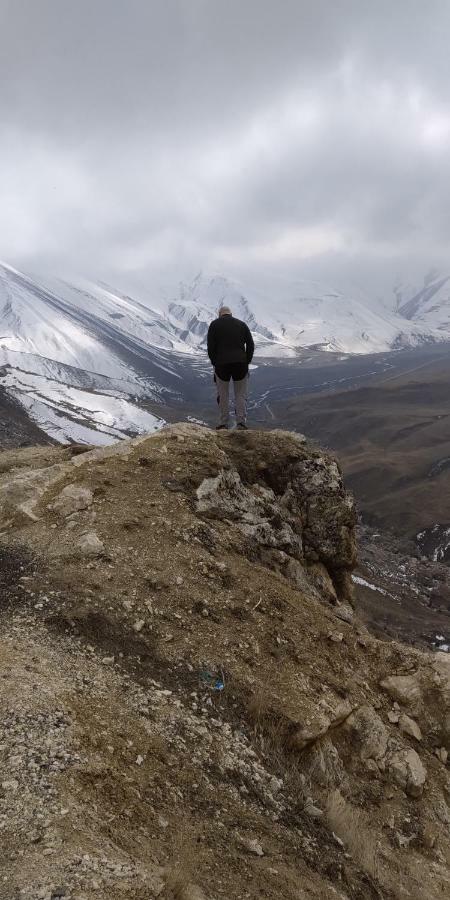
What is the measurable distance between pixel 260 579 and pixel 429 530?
10855 cm

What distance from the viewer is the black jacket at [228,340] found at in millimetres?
14414

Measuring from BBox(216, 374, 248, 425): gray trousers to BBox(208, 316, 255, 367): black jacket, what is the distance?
26.1 inches

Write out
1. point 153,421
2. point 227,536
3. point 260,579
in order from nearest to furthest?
1. point 260,579
2. point 227,536
3. point 153,421

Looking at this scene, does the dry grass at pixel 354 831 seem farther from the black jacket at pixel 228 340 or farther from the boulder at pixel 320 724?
the black jacket at pixel 228 340

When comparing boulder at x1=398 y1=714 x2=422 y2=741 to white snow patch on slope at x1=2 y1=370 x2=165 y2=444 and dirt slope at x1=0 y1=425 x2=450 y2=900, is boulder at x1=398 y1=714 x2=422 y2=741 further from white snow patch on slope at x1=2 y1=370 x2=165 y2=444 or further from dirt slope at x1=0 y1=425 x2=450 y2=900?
white snow patch on slope at x1=2 y1=370 x2=165 y2=444

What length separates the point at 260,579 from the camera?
1036cm

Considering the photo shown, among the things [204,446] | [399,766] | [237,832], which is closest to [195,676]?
[237,832]

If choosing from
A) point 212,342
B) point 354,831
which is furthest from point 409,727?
point 212,342

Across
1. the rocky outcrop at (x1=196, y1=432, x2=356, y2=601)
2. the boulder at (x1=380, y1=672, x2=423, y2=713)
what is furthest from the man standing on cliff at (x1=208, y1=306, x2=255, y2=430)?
the boulder at (x1=380, y1=672, x2=423, y2=713)

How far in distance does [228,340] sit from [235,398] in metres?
1.73

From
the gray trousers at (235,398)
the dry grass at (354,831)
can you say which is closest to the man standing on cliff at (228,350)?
the gray trousers at (235,398)

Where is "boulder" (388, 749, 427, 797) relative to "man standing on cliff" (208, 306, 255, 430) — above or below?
below

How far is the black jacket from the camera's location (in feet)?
47.3

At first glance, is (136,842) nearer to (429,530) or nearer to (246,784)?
(246,784)
